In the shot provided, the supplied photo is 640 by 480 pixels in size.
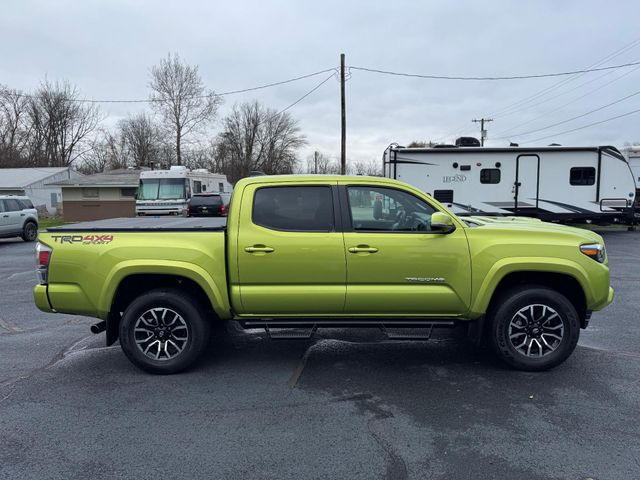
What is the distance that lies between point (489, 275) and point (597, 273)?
3.37 ft

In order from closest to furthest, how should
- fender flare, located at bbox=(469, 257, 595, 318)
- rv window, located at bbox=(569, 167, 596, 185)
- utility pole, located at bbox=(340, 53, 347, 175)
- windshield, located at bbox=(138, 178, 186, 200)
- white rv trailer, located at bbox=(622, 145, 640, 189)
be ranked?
fender flare, located at bbox=(469, 257, 595, 318)
rv window, located at bbox=(569, 167, 596, 185)
white rv trailer, located at bbox=(622, 145, 640, 189)
windshield, located at bbox=(138, 178, 186, 200)
utility pole, located at bbox=(340, 53, 347, 175)

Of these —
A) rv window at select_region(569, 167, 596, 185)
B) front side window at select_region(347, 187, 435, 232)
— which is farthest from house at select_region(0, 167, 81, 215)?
front side window at select_region(347, 187, 435, 232)

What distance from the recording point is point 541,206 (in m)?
15.7

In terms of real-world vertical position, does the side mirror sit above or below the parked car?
above

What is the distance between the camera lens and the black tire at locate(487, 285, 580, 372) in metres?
4.46

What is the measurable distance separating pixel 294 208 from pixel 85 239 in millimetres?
1978

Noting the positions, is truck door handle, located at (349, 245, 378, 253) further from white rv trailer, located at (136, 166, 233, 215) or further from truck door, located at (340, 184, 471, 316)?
white rv trailer, located at (136, 166, 233, 215)

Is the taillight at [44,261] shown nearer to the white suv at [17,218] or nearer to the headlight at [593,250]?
the headlight at [593,250]

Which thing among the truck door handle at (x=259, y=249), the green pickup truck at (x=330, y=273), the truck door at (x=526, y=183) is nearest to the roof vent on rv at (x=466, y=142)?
the truck door at (x=526, y=183)

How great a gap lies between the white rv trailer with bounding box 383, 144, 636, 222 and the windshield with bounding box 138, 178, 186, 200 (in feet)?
37.4

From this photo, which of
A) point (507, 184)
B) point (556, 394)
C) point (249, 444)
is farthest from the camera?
point (507, 184)

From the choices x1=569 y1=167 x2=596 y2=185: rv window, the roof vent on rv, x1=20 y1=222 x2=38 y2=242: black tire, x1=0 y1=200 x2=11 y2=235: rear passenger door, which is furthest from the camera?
x1=20 y1=222 x2=38 y2=242: black tire

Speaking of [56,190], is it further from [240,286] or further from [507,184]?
[240,286]

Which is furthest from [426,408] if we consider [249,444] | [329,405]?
[249,444]
